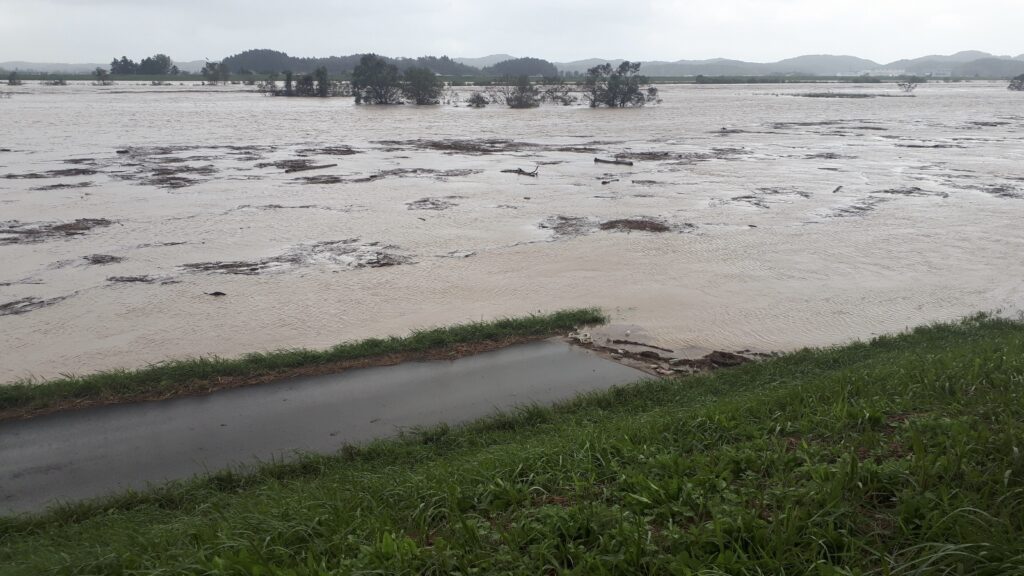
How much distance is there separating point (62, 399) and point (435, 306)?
18.0 feet

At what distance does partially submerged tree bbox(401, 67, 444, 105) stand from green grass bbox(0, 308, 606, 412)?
2182 inches

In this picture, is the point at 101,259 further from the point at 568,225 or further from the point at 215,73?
the point at 215,73

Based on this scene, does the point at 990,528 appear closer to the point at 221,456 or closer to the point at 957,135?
the point at 221,456

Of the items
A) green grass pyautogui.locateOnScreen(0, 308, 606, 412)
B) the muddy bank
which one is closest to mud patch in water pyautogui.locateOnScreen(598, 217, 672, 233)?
green grass pyautogui.locateOnScreen(0, 308, 606, 412)

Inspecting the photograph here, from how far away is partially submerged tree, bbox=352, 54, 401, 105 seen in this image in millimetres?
63000

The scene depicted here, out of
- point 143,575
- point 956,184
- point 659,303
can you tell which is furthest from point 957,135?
point 143,575

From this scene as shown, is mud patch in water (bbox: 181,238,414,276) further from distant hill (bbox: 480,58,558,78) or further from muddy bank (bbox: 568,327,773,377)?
distant hill (bbox: 480,58,558,78)

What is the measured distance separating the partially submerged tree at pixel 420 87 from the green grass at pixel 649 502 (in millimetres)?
59685

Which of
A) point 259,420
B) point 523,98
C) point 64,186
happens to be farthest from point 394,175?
point 523,98

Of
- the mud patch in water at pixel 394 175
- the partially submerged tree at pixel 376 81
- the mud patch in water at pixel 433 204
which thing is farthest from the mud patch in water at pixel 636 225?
the partially submerged tree at pixel 376 81

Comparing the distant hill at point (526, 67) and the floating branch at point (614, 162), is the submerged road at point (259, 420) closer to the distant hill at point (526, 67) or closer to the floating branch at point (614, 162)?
the floating branch at point (614, 162)

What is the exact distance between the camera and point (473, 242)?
16141 millimetres

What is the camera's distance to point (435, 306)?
12.1m

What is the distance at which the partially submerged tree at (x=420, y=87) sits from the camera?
62931 mm
